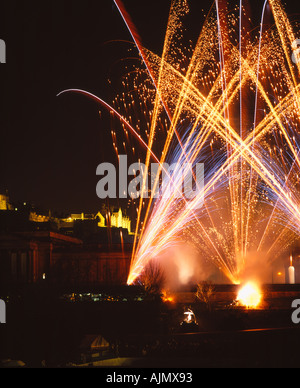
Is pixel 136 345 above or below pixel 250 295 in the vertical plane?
below

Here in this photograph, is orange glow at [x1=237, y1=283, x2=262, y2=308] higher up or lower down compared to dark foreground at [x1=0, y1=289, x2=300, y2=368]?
higher up

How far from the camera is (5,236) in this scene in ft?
169

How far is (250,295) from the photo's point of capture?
98.8 ft

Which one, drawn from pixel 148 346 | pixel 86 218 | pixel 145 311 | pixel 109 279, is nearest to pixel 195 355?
pixel 148 346

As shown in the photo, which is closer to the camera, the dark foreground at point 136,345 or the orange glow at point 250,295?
the dark foreground at point 136,345

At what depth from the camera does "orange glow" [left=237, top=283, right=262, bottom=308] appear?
29.6 meters

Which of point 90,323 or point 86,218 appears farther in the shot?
point 86,218

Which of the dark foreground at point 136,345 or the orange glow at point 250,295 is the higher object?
the orange glow at point 250,295

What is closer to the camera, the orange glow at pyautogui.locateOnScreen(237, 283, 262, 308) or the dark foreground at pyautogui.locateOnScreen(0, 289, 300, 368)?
the dark foreground at pyautogui.locateOnScreen(0, 289, 300, 368)

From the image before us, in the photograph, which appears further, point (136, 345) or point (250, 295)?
point (250, 295)

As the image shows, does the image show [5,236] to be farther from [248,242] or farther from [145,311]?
[145,311]

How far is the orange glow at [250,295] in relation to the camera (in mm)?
29625

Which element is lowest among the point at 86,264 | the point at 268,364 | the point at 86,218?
the point at 268,364
